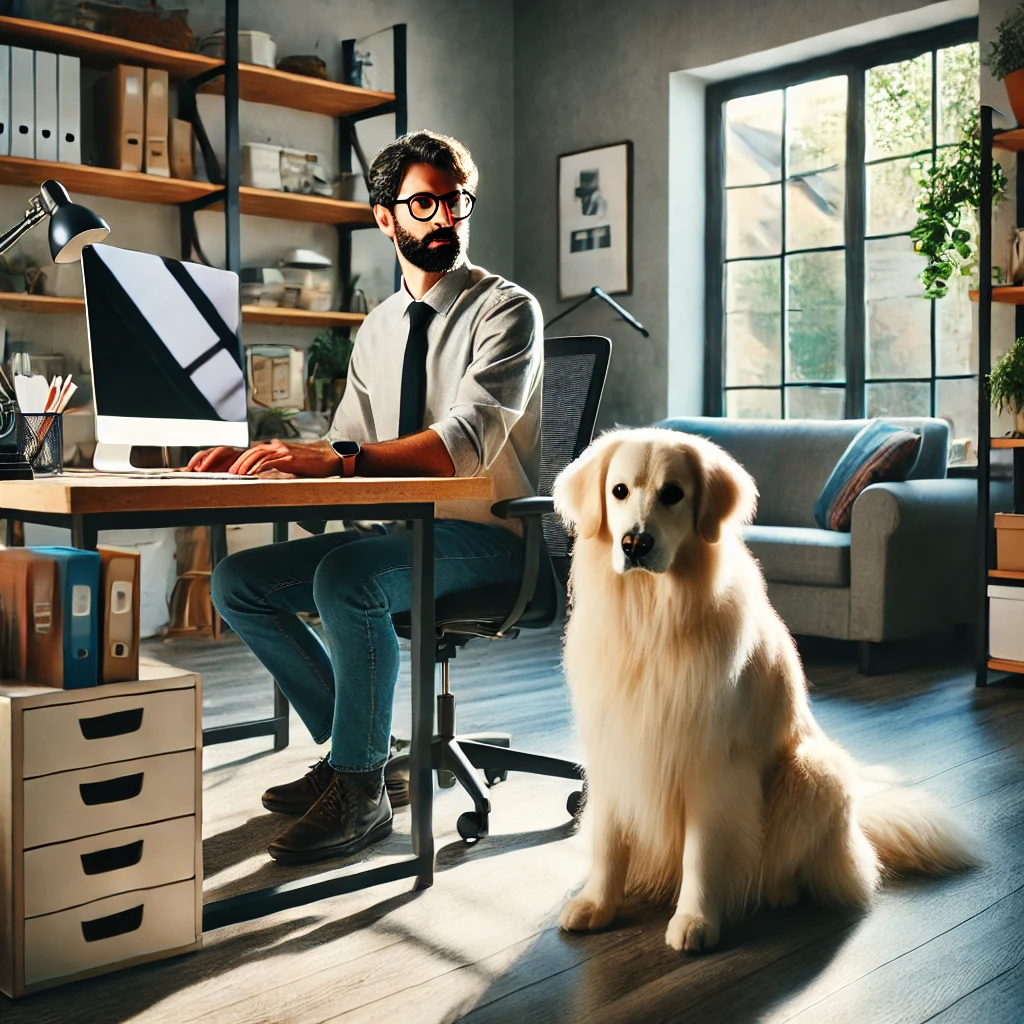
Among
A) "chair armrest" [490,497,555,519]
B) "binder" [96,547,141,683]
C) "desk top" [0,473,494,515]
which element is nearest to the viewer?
"desk top" [0,473,494,515]

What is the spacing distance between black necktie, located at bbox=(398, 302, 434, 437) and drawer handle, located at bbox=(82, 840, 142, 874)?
2.95ft

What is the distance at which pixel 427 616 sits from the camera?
5.93ft

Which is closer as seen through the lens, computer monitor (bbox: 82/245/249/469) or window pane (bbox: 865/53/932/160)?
computer monitor (bbox: 82/245/249/469)

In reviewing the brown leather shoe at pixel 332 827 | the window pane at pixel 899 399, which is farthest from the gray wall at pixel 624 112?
the brown leather shoe at pixel 332 827

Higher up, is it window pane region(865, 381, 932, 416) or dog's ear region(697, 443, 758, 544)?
window pane region(865, 381, 932, 416)

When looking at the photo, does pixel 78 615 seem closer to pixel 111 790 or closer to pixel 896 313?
pixel 111 790

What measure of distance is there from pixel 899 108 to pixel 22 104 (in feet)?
10.7

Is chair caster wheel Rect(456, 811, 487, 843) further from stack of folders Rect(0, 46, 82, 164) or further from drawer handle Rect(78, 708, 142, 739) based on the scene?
stack of folders Rect(0, 46, 82, 164)

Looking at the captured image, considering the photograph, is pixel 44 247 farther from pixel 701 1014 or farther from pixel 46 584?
pixel 701 1014

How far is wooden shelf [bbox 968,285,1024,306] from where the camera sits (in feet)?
11.3

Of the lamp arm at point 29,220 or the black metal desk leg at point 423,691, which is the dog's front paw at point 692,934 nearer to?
the black metal desk leg at point 423,691

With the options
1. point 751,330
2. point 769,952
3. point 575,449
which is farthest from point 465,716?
point 751,330

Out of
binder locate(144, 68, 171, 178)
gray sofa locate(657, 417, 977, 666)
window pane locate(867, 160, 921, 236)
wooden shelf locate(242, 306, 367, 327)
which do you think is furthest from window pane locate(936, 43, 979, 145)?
binder locate(144, 68, 171, 178)

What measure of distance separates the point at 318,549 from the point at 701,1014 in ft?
3.51
